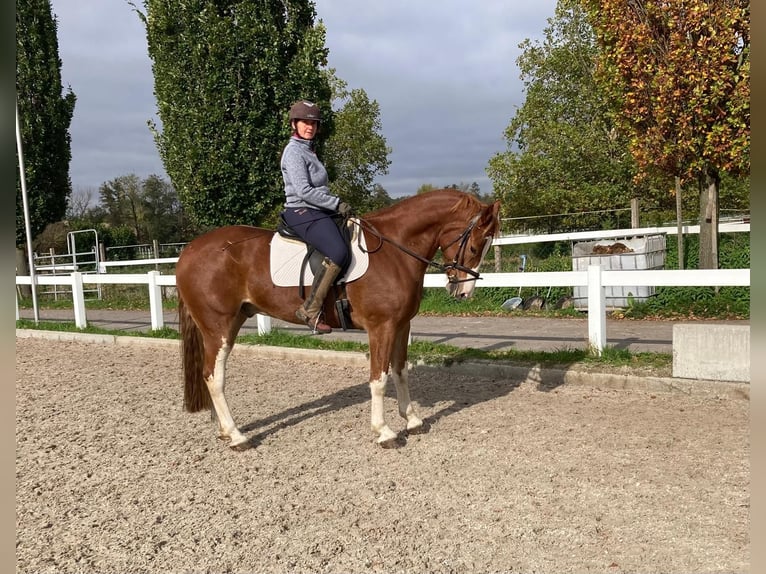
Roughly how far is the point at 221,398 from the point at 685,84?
381 inches

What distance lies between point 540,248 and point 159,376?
12.6 m

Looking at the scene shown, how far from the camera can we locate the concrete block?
236 inches

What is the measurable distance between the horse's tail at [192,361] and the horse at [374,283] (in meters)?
0.01

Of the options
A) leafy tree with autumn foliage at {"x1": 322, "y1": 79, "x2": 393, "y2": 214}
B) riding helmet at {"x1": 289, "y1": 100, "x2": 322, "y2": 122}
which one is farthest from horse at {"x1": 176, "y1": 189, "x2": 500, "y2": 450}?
leafy tree with autumn foliage at {"x1": 322, "y1": 79, "x2": 393, "y2": 214}

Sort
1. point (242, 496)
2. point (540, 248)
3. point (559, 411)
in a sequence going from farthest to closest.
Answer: point (540, 248)
point (559, 411)
point (242, 496)

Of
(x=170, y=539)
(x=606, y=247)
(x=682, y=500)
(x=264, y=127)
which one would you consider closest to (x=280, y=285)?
(x=170, y=539)

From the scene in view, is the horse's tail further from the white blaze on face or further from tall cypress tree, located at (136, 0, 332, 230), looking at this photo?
tall cypress tree, located at (136, 0, 332, 230)

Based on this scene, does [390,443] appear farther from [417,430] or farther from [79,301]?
[79,301]

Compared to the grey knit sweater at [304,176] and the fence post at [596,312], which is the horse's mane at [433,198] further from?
the fence post at [596,312]

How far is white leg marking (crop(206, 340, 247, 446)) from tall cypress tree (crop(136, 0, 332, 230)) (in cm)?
765

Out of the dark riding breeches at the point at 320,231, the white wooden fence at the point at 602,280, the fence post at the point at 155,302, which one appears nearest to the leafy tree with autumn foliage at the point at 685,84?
the white wooden fence at the point at 602,280

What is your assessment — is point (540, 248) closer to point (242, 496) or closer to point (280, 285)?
point (280, 285)

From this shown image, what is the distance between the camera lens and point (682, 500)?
374 cm

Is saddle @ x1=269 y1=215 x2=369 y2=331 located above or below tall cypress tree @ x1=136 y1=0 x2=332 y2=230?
below
